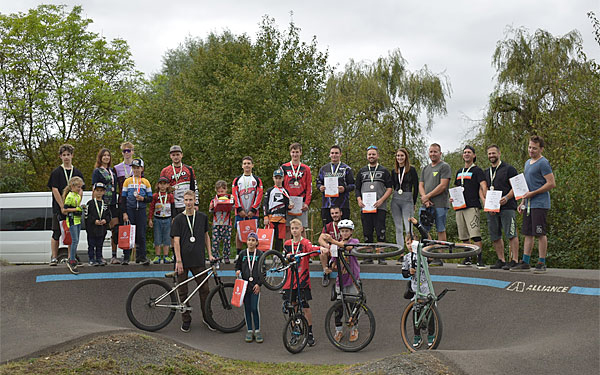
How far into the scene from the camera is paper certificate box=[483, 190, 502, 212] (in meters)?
8.90

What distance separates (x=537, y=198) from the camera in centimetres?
864

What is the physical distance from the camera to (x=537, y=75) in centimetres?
1966

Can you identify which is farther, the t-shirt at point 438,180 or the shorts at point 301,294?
the t-shirt at point 438,180

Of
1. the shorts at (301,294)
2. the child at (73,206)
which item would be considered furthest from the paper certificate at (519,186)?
the child at (73,206)

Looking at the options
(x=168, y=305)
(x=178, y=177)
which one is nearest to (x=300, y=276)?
(x=168, y=305)

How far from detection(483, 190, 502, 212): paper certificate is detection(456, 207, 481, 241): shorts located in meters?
0.39

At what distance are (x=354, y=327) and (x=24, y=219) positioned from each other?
31.5ft

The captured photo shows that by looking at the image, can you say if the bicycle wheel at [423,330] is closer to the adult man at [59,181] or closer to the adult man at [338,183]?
the adult man at [338,183]

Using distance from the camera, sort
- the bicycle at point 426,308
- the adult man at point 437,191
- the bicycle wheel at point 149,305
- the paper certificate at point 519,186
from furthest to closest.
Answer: the adult man at point 437,191 → the paper certificate at point 519,186 → the bicycle wheel at point 149,305 → the bicycle at point 426,308

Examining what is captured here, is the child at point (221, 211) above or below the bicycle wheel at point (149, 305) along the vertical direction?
above

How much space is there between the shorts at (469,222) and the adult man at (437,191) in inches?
13.4

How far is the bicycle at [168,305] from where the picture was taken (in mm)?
8375

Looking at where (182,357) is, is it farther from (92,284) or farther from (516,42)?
(516,42)

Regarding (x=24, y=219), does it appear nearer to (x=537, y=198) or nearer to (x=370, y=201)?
(x=370, y=201)
